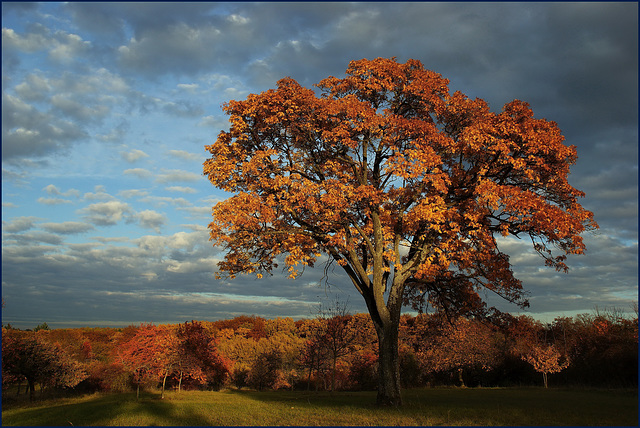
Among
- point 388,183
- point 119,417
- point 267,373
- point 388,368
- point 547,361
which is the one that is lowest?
point 267,373

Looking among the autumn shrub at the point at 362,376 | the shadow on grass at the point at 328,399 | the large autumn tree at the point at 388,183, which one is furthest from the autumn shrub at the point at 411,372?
the large autumn tree at the point at 388,183

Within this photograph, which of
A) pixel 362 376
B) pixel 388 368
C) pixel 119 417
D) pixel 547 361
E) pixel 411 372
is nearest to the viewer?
pixel 119 417

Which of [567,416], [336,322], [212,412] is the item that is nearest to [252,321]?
[336,322]

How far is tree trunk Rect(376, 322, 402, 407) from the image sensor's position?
59.0ft

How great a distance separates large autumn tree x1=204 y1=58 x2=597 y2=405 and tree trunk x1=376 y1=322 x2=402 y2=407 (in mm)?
44

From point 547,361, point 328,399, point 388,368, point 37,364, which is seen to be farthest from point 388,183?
point 37,364

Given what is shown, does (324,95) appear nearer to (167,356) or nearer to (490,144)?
(490,144)

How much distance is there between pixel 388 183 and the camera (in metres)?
20.4

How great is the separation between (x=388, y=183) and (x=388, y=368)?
28.0 feet

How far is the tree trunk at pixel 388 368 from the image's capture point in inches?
708

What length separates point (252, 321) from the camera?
91000 millimetres

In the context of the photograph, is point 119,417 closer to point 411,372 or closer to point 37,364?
point 37,364

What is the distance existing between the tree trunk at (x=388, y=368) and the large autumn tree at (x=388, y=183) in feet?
0.14

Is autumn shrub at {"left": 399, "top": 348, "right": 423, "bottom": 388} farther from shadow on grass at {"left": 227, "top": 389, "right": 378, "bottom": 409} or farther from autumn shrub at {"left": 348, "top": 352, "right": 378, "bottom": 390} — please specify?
shadow on grass at {"left": 227, "top": 389, "right": 378, "bottom": 409}
